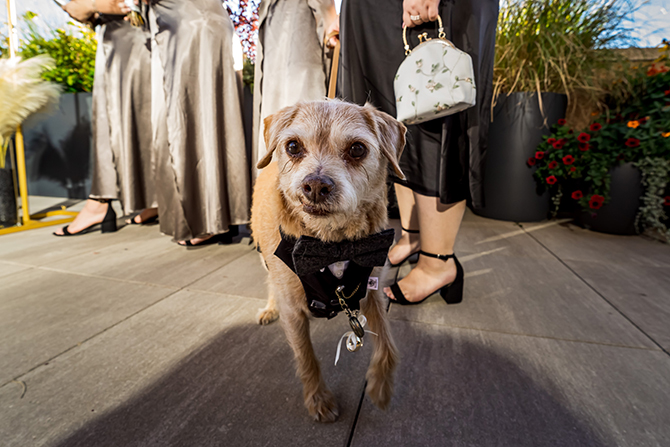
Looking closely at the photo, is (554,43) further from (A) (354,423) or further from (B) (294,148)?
(A) (354,423)

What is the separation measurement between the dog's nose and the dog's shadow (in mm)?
925

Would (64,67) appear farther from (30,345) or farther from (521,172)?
(521,172)

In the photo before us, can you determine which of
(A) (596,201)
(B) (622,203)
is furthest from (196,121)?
(B) (622,203)

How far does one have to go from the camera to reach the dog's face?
1.16 metres

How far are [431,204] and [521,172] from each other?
10.3 feet

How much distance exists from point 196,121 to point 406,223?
7.80 ft

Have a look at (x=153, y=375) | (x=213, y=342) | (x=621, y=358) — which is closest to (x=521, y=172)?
(x=621, y=358)

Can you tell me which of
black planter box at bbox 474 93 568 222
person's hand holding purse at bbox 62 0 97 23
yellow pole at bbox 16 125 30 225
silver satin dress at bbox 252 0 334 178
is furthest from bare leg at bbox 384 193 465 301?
yellow pole at bbox 16 125 30 225

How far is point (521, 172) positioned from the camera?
4500 mm

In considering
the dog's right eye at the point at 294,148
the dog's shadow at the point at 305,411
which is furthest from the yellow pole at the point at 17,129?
the dog's right eye at the point at 294,148

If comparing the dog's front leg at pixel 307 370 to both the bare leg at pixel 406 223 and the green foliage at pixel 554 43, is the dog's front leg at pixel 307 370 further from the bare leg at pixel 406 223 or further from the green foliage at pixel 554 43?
the green foliage at pixel 554 43

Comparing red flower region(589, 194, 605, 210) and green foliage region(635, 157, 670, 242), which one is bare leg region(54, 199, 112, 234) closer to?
red flower region(589, 194, 605, 210)

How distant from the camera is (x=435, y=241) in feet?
7.24

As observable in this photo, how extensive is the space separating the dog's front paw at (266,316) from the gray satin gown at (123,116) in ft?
8.35
